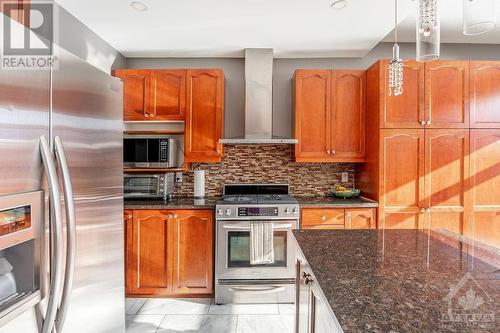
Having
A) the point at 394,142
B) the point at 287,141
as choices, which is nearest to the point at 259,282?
the point at 287,141

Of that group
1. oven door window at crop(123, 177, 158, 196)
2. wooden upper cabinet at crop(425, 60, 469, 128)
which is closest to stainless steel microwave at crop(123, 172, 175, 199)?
oven door window at crop(123, 177, 158, 196)

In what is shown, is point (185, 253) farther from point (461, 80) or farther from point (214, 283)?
point (461, 80)

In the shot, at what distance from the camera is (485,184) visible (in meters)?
2.84

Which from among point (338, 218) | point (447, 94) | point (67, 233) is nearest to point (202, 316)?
point (338, 218)

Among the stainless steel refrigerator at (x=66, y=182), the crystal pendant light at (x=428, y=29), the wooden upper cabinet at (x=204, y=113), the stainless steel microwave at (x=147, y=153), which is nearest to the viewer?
the stainless steel refrigerator at (x=66, y=182)

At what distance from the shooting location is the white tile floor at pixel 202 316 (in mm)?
2414

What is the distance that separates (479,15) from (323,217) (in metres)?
2.03

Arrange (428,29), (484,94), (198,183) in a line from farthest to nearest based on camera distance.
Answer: (198,183) → (484,94) → (428,29)

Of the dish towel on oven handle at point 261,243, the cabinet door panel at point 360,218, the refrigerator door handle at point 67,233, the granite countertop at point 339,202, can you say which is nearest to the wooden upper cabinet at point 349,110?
the granite countertop at point 339,202

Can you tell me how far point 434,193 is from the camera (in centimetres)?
284

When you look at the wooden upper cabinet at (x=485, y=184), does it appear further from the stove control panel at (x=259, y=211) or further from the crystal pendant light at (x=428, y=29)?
the crystal pendant light at (x=428, y=29)

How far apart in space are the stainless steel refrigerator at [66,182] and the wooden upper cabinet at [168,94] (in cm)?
153

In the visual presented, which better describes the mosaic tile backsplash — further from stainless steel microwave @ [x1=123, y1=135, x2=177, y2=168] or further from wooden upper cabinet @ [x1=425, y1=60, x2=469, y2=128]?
wooden upper cabinet @ [x1=425, y1=60, x2=469, y2=128]

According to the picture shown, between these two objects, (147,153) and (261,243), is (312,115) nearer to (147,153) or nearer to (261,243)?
(261,243)
